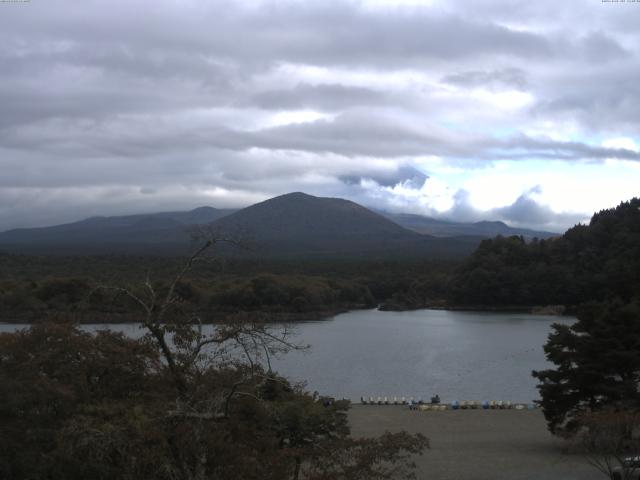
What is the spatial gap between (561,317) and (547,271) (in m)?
8.19

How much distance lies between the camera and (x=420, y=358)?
38594 mm

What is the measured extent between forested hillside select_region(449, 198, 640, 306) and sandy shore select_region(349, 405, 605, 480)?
156 ft

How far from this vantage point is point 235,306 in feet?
184

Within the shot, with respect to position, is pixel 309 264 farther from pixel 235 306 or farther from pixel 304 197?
pixel 304 197

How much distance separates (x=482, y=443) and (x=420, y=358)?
2001cm

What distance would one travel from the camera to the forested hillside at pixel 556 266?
6925cm

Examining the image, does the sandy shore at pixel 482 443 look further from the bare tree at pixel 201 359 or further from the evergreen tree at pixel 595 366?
the bare tree at pixel 201 359

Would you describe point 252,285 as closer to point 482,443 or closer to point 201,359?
point 482,443

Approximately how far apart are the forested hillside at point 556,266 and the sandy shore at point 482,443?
47419mm

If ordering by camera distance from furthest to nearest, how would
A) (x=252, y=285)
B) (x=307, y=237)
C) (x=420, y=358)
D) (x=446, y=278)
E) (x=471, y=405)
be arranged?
(x=307, y=237) < (x=446, y=278) < (x=252, y=285) < (x=420, y=358) < (x=471, y=405)

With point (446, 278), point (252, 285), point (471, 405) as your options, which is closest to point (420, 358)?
point (471, 405)

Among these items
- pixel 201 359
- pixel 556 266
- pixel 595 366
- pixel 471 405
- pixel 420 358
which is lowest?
pixel 420 358

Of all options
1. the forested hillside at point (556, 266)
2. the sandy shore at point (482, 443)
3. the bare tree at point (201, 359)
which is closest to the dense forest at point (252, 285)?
the forested hillside at point (556, 266)

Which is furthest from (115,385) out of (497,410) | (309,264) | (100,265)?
(309,264)
